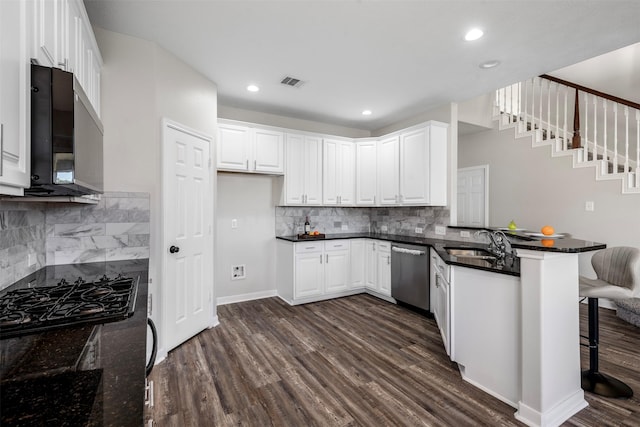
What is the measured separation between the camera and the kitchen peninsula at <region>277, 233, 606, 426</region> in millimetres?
1803

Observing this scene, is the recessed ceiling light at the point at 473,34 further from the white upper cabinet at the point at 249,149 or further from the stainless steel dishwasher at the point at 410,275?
the white upper cabinet at the point at 249,149

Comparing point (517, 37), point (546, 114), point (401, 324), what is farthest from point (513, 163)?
point (401, 324)

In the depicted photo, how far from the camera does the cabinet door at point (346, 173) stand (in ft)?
15.2

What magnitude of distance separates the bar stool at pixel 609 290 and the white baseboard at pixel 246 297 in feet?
11.5

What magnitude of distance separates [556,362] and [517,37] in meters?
2.46

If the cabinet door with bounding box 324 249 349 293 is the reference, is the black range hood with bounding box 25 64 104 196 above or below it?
above

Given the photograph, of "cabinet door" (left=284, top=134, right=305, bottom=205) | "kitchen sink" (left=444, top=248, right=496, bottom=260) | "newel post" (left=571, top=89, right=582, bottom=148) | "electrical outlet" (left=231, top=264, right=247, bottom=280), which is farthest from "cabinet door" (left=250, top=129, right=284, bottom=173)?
"newel post" (left=571, top=89, right=582, bottom=148)

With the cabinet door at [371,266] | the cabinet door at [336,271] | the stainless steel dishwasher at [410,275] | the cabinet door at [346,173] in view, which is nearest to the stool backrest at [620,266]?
the stainless steel dishwasher at [410,275]

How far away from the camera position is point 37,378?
0.81 metres

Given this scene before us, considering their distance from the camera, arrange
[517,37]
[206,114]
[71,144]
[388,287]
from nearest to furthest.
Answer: [71,144] < [517,37] < [206,114] < [388,287]

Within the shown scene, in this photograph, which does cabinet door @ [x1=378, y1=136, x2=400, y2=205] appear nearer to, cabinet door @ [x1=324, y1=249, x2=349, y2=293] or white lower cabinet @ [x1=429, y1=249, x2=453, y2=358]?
cabinet door @ [x1=324, y1=249, x2=349, y2=293]

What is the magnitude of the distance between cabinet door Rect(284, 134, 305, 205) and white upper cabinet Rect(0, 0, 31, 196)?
10.6 ft

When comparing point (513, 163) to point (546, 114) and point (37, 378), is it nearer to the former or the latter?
point (546, 114)

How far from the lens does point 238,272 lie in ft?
13.8
